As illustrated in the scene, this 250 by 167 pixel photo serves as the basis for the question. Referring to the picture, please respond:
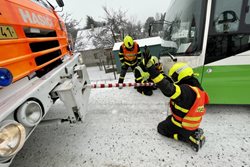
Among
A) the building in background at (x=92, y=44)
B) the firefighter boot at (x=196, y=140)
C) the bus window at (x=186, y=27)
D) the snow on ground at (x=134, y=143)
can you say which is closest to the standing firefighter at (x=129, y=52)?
the bus window at (x=186, y=27)

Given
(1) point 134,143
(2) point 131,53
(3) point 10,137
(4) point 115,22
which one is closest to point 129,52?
(2) point 131,53

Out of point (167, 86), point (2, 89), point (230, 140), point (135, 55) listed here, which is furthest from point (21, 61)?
point (135, 55)

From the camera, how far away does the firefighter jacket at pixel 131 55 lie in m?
4.41

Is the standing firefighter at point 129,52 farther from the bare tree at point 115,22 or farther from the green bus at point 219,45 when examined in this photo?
the bare tree at point 115,22

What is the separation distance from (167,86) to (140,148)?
1.15 m

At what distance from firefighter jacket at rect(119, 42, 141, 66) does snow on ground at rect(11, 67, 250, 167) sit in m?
1.80

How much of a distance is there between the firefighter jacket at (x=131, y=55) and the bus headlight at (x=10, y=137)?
144 inches

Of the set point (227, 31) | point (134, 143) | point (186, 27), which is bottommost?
point (134, 143)

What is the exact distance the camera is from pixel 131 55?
4.46m

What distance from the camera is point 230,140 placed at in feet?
7.23

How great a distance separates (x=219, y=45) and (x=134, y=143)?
2.22m

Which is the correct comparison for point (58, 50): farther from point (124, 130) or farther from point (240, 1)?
point (240, 1)

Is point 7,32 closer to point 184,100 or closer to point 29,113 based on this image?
point 29,113

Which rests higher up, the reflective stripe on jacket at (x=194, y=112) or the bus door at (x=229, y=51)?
the bus door at (x=229, y=51)
